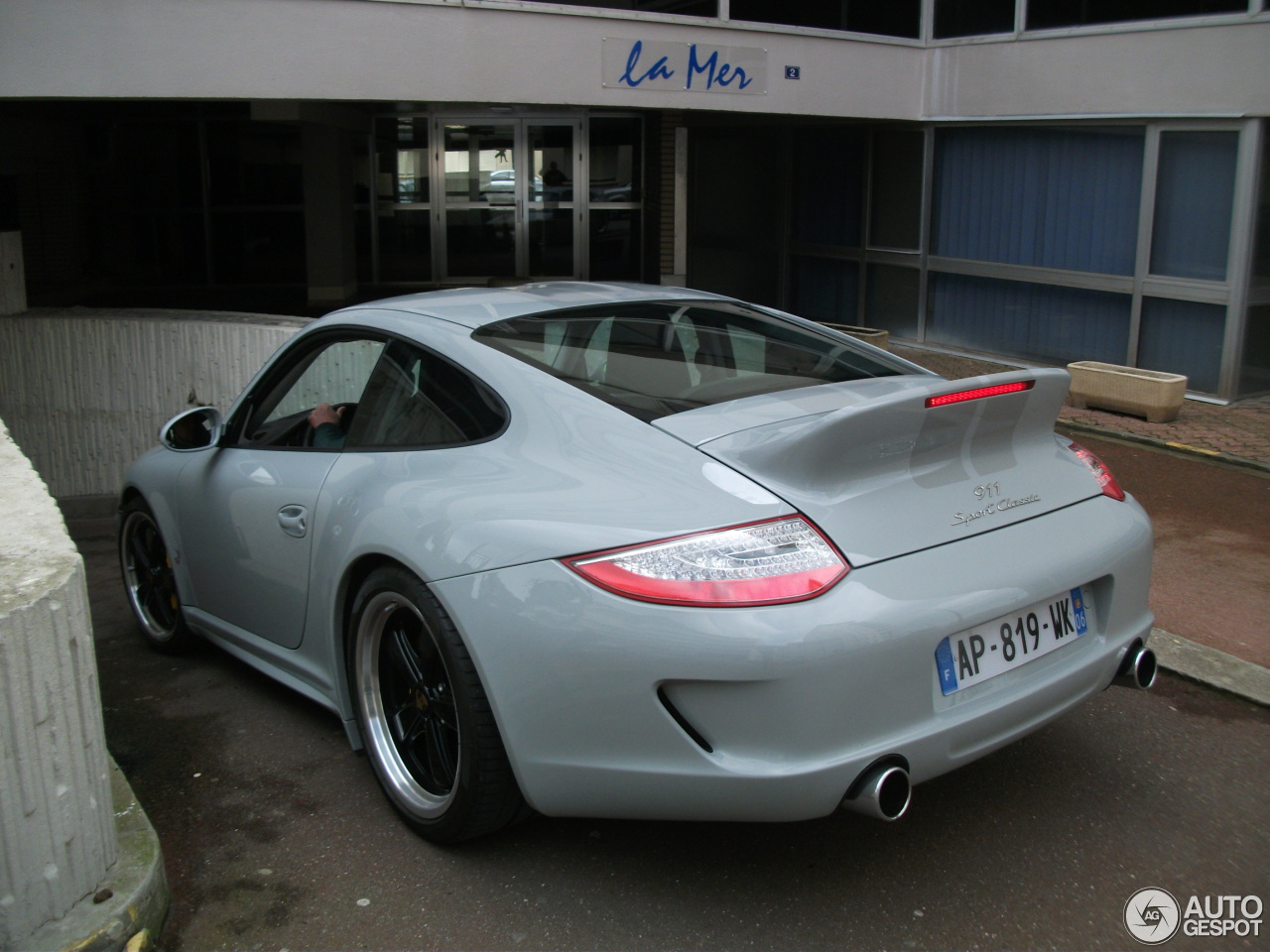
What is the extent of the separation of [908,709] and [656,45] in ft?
32.9

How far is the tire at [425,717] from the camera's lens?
2922mm

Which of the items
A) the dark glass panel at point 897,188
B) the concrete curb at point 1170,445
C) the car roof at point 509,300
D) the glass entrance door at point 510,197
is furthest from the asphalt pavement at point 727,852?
the glass entrance door at point 510,197

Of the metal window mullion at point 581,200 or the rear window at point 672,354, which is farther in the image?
the metal window mullion at point 581,200

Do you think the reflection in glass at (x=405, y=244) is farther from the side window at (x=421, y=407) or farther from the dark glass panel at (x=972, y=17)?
the side window at (x=421, y=407)

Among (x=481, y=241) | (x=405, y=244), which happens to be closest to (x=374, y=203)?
(x=405, y=244)

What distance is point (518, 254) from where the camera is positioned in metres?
18.1

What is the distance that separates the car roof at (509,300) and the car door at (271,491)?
0.57 ft

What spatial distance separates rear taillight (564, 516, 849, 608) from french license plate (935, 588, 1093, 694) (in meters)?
0.36

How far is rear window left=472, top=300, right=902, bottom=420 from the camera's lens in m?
3.25

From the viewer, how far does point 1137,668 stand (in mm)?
3248

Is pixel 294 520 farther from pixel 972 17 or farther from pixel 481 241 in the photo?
pixel 481 241

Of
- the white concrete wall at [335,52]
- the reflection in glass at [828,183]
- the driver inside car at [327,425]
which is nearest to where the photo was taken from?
the driver inside car at [327,425]

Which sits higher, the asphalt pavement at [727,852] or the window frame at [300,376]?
the window frame at [300,376]

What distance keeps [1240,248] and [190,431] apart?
8845 millimetres
